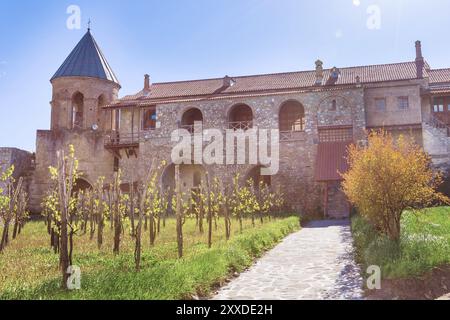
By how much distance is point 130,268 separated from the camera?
7320 millimetres

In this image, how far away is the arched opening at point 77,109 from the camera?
28678 millimetres

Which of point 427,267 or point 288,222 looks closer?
point 427,267

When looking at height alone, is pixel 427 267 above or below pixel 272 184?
below

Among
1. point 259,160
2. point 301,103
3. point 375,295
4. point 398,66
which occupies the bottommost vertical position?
point 375,295

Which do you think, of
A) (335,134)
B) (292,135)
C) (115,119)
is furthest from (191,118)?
(335,134)

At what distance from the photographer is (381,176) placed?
7988 mm

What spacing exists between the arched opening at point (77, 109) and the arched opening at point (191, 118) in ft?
25.3

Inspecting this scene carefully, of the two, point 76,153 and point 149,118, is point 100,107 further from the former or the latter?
point 76,153

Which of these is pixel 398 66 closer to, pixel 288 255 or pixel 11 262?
pixel 288 255

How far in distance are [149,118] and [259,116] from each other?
7829 mm

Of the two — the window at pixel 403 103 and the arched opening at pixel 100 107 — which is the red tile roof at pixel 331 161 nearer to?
the window at pixel 403 103

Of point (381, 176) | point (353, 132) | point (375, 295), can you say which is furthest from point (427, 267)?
point (353, 132)

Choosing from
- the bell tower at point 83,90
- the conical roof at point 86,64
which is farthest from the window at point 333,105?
the conical roof at point 86,64
